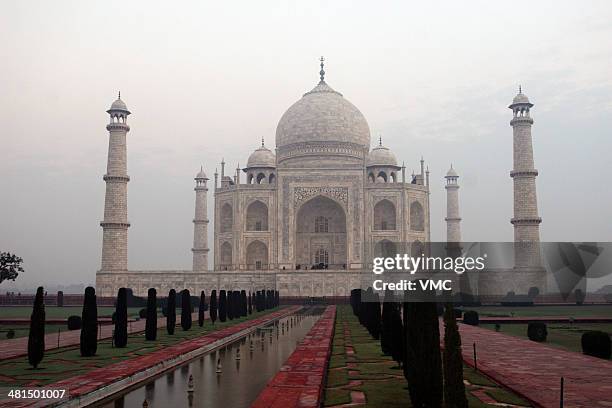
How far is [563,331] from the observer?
54.1 feet

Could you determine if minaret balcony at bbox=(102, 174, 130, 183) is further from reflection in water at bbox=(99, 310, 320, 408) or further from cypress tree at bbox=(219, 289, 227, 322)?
reflection in water at bbox=(99, 310, 320, 408)

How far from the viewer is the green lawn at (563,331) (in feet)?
45.0

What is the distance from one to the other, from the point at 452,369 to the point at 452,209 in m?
39.8

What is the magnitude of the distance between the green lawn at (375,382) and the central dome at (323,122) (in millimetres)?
28632

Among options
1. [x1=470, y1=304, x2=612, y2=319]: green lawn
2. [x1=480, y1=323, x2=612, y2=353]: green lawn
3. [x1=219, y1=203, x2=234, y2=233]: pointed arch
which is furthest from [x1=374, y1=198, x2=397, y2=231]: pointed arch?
[x1=480, y1=323, x2=612, y2=353]: green lawn

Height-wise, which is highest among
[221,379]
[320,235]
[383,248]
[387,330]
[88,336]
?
[320,235]

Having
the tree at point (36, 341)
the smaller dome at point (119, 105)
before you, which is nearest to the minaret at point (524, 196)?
the smaller dome at point (119, 105)

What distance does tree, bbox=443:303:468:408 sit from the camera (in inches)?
235

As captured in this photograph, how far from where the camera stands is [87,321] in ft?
38.8

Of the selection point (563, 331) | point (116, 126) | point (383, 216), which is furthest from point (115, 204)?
point (563, 331)

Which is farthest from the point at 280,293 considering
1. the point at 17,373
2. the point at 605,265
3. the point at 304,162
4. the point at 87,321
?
the point at 17,373

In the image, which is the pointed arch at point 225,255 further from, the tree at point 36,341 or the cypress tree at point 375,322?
the tree at point 36,341

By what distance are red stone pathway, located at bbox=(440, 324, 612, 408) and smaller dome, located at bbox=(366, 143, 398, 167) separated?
2707 cm

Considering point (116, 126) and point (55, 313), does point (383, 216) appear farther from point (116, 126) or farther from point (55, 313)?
point (55, 313)
